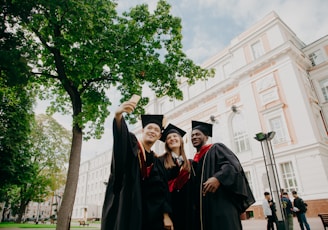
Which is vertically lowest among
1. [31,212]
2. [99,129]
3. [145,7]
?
[31,212]

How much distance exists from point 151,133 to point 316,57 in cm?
2555

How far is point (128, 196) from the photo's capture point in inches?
98.6

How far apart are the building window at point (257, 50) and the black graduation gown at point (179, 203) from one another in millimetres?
21780

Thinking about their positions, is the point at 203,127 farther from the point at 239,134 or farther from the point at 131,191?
the point at 239,134

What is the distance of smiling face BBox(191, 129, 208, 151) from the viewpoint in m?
3.67

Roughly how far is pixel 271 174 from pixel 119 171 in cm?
769

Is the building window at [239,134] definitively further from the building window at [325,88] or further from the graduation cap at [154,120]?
the graduation cap at [154,120]

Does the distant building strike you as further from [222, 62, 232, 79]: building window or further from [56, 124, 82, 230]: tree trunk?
[56, 124, 82, 230]: tree trunk

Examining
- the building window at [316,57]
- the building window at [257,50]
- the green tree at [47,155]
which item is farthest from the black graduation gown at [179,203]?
the green tree at [47,155]

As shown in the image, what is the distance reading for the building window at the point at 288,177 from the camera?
16.4 m

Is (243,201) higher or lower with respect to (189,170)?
lower

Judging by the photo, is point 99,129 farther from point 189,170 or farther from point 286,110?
point 286,110

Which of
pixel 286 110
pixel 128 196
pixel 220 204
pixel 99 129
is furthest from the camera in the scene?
pixel 286 110

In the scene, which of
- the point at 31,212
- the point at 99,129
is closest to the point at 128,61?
the point at 99,129
